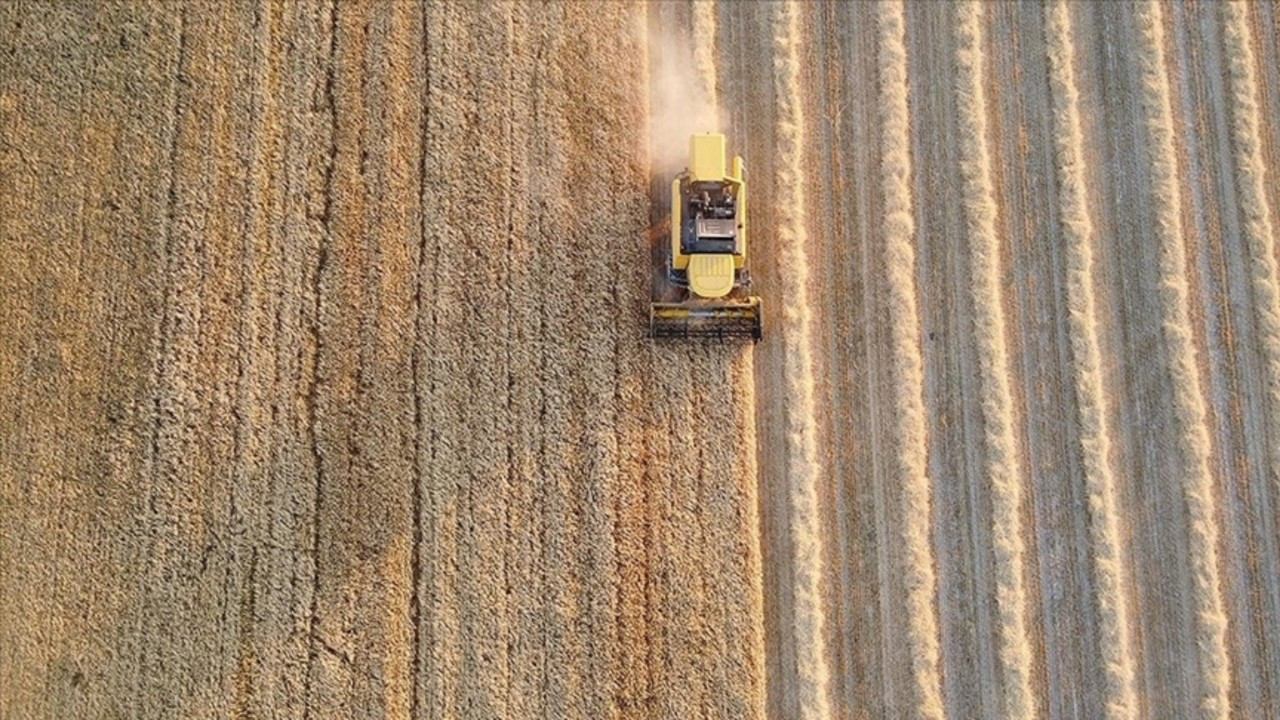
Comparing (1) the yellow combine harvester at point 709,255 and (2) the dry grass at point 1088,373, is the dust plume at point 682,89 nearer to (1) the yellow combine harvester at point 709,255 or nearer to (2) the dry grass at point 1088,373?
(1) the yellow combine harvester at point 709,255

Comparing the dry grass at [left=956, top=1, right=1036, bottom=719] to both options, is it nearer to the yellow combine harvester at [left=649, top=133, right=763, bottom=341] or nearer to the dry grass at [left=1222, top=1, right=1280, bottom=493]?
the yellow combine harvester at [left=649, top=133, right=763, bottom=341]

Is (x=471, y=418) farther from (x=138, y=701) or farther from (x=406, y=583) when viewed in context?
(x=138, y=701)

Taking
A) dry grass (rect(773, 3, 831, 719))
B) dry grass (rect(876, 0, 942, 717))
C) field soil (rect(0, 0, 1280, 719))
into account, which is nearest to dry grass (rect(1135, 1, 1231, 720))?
field soil (rect(0, 0, 1280, 719))

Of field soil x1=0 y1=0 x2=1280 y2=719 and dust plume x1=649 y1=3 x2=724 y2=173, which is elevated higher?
dust plume x1=649 y1=3 x2=724 y2=173

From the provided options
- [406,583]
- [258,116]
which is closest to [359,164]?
[258,116]

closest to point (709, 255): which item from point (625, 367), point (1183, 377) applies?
point (625, 367)

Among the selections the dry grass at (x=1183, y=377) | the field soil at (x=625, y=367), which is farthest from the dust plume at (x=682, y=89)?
the dry grass at (x=1183, y=377)

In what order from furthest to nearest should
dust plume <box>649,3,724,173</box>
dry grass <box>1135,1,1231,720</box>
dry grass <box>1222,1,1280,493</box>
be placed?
dust plume <box>649,3,724,173</box>, dry grass <box>1222,1,1280,493</box>, dry grass <box>1135,1,1231,720</box>
